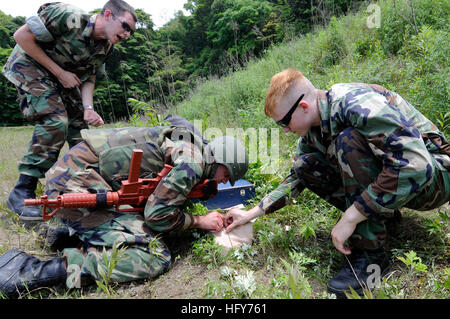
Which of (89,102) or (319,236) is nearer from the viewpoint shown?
(319,236)

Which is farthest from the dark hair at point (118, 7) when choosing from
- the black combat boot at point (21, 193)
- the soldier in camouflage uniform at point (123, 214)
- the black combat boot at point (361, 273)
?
the black combat boot at point (361, 273)

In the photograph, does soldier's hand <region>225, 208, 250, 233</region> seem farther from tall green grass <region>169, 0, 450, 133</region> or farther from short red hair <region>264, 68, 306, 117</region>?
tall green grass <region>169, 0, 450, 133</region>

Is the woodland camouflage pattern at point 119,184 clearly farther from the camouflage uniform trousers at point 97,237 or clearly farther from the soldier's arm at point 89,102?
the soldier's arm at point 89,102

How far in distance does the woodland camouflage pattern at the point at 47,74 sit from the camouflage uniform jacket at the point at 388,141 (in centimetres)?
267

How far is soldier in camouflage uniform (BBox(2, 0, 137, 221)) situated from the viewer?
3.09 meters

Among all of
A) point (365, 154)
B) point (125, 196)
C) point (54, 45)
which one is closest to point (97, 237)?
point (125, 196)

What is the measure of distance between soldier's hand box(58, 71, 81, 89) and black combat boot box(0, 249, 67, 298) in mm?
1841

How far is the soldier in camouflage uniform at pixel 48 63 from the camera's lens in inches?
121

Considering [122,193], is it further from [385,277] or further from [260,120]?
[260,120]

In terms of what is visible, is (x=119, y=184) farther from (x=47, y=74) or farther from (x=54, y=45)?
(x=54, y=45)

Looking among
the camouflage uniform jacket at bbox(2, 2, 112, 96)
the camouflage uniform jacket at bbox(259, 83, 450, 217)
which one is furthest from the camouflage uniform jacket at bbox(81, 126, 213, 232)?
the camouflage uniform jacket at bbox(2, 2, 112, 96)

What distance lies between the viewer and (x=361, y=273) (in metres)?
1.88

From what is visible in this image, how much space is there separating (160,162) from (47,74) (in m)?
1.81

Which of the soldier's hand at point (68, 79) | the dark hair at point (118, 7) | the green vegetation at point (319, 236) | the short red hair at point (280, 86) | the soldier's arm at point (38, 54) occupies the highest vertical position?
the dark hair at point (118, 7)
